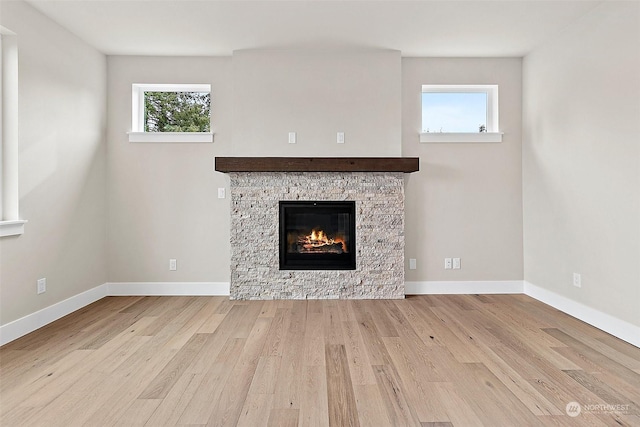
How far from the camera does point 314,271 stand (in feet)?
13.9

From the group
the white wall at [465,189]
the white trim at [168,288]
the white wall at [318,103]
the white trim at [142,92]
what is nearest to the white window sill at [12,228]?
the white trim at [168,288]

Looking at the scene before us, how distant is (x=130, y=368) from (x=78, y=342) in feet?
2.54

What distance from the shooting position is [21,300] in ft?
10.2

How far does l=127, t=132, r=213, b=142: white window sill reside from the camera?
14.3 ft

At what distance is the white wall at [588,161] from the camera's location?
295 centimetres

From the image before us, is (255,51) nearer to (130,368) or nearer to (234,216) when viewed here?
(234,216)

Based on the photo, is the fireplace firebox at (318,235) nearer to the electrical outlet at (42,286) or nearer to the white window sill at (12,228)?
the electrical outlet at (42,286)

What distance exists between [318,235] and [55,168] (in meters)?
2.56

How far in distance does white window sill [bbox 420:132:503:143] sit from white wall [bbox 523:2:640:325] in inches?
13.9

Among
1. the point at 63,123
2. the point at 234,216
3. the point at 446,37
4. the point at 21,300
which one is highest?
the point at 446,37

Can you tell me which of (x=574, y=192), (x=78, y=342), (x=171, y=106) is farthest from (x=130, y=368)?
(x=574, y=192)

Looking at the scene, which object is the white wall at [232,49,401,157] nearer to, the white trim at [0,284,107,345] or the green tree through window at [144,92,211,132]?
the green tree through window at [144,92,211,132]

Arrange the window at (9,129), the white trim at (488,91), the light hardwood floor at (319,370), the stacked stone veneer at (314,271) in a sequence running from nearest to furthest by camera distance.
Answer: the light hardwood floor at (319,370), the window at (9,129), the stacked stone veneer at (314,271), the white trim at (488,91)

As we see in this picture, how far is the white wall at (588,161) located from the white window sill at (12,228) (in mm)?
4574
